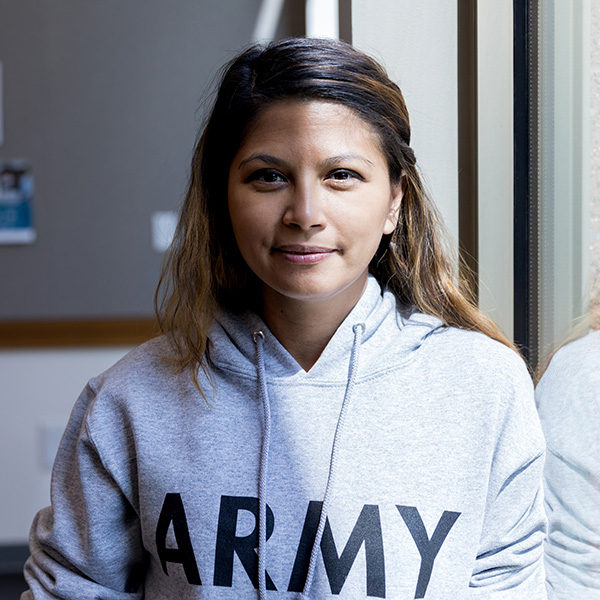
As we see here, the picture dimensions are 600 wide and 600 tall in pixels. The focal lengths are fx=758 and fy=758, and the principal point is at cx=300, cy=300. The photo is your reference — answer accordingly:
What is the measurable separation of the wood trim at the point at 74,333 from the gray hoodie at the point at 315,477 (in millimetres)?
1572

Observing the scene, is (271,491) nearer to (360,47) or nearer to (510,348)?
(510,348)

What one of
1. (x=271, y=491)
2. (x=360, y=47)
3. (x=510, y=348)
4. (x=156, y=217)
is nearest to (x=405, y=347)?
(x=510, y=348)

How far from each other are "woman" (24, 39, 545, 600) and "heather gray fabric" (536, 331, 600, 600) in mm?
29

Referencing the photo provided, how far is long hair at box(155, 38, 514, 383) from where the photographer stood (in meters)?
0.94

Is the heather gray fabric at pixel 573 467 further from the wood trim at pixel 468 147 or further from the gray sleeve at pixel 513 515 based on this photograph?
the wood trim at pixel 468 147

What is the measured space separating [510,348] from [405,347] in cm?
14

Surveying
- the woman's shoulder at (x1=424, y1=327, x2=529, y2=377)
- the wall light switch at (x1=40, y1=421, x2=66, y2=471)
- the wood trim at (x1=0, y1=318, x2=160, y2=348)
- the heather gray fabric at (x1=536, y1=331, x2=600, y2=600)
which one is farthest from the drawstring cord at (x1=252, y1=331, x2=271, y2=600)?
Result: the wall light switch at (x1=40, y1=421, x2=66, y2=471)

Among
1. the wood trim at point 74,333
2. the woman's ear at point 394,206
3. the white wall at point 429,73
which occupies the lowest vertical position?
the wood trim at point 74,333

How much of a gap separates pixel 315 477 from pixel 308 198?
34cm

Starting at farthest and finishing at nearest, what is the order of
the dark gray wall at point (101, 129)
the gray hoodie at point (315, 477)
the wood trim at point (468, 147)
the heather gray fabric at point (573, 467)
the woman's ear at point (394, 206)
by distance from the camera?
the dark gray wall at point (101, 129), the wood trim at point (468, 147), the woman's ear at point (394, 206), the gray hoodie at point (315, 477), the heather gray fabric at point (573, 467)

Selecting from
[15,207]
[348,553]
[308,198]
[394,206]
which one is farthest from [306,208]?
[15,207]

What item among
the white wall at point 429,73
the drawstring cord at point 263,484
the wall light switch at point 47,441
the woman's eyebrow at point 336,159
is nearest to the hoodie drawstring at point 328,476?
the drawstring cord at point 263,484

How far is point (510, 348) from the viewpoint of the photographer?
1.00m

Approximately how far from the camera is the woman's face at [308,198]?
2.95 ft
